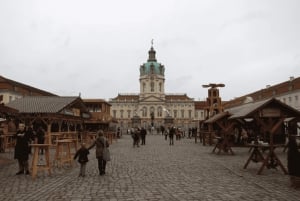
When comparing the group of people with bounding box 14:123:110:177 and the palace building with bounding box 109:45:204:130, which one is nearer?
the group of people with bounding box 14:123:110:177

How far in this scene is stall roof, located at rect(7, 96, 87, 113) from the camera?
2486cm

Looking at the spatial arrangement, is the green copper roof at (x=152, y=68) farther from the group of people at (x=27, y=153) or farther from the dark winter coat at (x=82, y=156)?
the dark winter coat at (x=82, y=156)

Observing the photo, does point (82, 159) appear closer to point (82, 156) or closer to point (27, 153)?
point (82, 156)

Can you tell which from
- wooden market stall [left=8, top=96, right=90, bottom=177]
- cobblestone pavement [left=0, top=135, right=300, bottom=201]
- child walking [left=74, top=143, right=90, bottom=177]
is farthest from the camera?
wooden market stall [left=8, top=96, right=90, bottom=177]

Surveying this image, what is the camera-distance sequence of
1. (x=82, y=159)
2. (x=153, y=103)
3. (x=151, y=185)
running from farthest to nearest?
(x=153, y=103) → (x=82, y=159) → (x=151, y=185)

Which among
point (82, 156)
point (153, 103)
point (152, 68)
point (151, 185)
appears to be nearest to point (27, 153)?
point (82, 156)

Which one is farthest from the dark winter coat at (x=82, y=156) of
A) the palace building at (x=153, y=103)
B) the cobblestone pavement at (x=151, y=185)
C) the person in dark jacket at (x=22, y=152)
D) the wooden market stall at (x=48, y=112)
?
the palace building at (x=153, y=103)

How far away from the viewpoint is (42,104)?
2661cm

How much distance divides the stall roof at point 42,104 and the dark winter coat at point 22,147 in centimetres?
1376

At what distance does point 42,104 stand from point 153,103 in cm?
8908

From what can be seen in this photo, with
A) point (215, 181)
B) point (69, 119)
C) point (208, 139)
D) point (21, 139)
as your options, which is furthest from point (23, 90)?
point (215, 181)

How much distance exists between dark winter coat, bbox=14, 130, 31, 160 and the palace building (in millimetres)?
101087

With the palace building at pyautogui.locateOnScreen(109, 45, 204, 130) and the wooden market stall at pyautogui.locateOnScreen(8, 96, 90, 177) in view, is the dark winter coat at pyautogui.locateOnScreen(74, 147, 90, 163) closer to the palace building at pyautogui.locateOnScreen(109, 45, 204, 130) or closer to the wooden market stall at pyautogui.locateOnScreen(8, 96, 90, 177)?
the wooden market stall at pyautogui.locateOnScreen(8, 96, 90, 177)

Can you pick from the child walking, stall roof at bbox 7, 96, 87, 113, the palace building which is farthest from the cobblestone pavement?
the palace building
